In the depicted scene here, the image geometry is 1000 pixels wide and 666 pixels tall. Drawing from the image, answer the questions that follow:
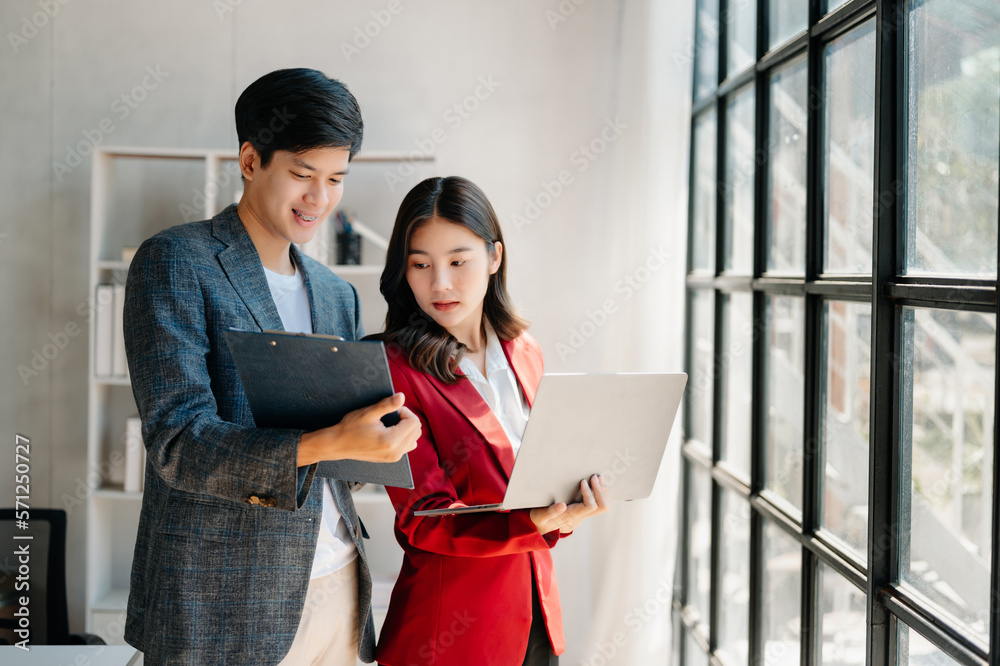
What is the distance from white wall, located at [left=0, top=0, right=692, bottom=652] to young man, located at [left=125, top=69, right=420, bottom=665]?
1727mm

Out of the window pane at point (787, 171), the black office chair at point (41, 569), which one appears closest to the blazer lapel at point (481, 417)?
the window pane at point (787, 171)

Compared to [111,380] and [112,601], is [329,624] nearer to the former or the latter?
[111,380]

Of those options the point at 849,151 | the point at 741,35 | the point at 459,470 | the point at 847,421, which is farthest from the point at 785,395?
the point at 741,35

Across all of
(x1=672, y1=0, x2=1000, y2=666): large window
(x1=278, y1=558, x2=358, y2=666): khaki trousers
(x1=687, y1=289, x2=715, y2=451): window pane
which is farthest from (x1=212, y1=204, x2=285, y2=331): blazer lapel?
(x1=687, y1=289, x2=715, y2=451): window pane

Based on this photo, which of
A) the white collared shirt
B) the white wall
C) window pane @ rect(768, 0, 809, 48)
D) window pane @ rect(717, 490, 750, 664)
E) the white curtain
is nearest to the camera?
the white collared shirt

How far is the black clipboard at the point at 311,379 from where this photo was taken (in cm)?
102

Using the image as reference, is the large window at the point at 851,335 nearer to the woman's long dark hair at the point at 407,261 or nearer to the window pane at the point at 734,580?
the window pane at the point at 734,580

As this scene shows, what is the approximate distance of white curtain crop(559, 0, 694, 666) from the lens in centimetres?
257

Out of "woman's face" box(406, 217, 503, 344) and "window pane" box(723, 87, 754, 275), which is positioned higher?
"window pane" box(723, 87, 754, 275)

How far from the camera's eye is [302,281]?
58.1 inches

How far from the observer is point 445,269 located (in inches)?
56.6

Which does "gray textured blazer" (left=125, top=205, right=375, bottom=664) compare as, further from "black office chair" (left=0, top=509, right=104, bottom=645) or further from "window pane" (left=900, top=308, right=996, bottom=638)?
"black office chair" (left=0, top=509, right=104, bottom=645)

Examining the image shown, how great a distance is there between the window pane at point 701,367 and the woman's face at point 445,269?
4.27 feet

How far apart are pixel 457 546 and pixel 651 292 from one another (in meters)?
1.55
